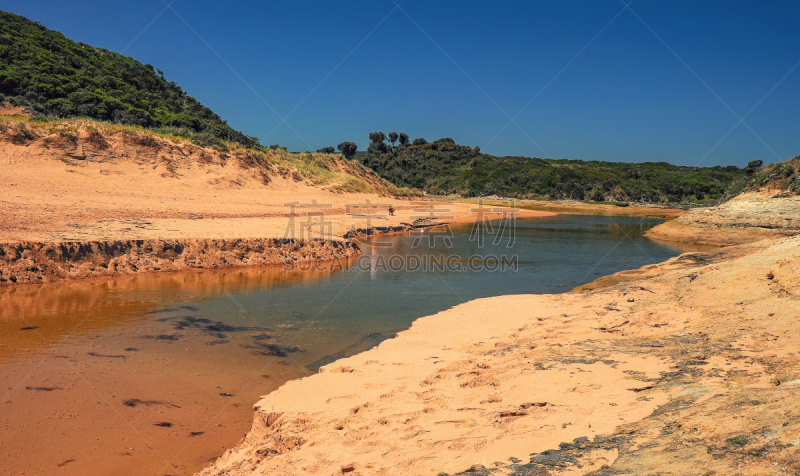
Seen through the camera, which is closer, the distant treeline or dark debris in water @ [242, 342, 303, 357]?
dark debris in water @ [242, 342, 303, 357]

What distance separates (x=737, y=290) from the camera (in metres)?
6.83

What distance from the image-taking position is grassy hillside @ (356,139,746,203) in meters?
61.4

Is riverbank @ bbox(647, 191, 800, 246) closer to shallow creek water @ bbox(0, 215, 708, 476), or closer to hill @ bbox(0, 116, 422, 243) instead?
shallow creek water @ bbox(0, 215, 708, 476)

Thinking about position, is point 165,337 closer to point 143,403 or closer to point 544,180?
point 143,403

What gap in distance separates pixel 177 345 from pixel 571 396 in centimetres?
552

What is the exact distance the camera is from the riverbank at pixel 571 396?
9.30 ft

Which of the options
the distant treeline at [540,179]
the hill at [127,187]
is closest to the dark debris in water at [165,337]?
the hill at [127,187]

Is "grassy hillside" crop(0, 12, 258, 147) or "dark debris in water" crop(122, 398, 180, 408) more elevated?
"grassy hillside" crop(0, 12, 258, 147)

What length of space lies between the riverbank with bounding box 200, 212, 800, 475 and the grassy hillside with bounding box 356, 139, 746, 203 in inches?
2166

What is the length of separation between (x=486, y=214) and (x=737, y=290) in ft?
106

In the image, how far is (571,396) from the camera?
13.6 feet

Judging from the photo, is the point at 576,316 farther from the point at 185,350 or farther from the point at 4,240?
the point at 4,240

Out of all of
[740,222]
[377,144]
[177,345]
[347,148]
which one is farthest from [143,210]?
[377,144]

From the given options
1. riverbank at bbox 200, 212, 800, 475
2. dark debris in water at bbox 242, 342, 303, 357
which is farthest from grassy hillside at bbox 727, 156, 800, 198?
dark debris in water at bbox 242, 342, 303, 357
